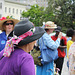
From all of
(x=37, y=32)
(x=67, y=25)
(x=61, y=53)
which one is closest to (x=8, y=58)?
(x=37, y=32)

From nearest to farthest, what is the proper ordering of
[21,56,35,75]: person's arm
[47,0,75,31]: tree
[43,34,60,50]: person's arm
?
[21,56,35,75]: person's arm → [43,34,60,50]: person's arm → [47,0,75,31]: tree

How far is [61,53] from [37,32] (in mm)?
3912

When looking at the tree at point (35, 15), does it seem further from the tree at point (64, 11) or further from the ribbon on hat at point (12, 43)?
the ribbon on hat at point (12, 43)

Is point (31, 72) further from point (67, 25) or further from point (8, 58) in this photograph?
point (67, 25)

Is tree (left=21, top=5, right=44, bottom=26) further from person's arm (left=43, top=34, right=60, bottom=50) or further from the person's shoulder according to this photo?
the person's shoulder

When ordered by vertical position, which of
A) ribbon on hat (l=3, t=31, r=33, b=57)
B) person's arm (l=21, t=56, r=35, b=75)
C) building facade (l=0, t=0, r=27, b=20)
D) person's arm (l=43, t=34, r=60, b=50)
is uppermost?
ribbon on hat (l=3, t=31, r=33, b=57)

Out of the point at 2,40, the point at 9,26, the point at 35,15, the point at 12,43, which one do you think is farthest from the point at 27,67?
the point at 35,15

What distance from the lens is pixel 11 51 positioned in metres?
1.94

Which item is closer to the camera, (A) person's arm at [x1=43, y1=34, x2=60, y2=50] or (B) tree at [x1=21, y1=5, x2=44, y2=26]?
(A) person's arm at [x1=43, y1=34, x2=60, y2=50]

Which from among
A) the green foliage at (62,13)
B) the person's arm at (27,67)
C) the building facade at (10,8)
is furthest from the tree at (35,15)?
the person's arm at (27,67)

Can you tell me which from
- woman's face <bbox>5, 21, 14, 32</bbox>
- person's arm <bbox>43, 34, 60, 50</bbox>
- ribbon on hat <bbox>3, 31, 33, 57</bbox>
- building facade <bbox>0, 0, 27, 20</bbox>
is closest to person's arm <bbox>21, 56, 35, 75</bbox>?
ribbon on hat <bbox>3, 31, 33, 57</bbox>

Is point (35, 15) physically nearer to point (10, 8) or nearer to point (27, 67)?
point (10, 8)

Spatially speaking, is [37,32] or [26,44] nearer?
[26,44]

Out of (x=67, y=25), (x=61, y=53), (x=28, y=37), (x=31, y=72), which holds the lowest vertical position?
(x=67, y=25)
